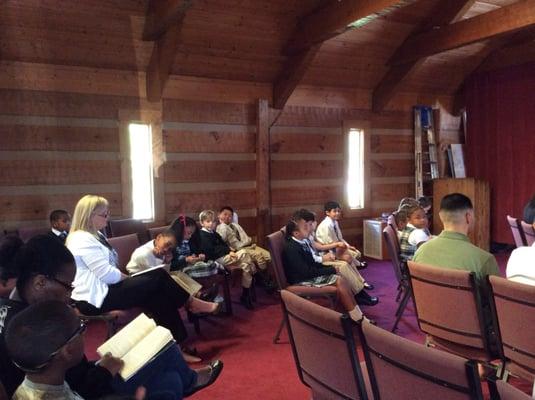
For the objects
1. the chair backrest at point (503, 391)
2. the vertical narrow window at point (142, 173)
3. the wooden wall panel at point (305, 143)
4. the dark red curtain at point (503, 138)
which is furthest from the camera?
the dark red curtain at point (503, 138)

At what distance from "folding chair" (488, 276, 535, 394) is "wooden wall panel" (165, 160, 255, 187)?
404 centimetres

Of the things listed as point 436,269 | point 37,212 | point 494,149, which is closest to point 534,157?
point 494,149

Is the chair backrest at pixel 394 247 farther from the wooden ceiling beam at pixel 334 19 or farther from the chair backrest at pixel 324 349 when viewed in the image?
the chair backrest at pixel 324 349

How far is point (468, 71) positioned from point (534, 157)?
1634mm

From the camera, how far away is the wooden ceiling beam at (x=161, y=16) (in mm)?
4125

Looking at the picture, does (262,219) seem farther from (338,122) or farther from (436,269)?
(436,269)

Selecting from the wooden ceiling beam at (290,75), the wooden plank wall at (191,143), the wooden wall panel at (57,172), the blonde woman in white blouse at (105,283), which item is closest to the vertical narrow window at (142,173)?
the wooden plank wall at (191,143)

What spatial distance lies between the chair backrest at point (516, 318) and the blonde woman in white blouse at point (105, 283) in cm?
190

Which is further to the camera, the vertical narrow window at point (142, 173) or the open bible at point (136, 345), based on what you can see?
the vertical narrow window at point (142, 173)

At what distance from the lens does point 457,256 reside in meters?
2.47

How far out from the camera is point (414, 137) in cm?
724

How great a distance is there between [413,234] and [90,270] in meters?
2.61

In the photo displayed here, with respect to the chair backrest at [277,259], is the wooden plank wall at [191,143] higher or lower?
higher

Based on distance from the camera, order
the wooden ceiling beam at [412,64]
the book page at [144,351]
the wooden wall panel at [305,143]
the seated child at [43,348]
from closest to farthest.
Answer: the seated child at [43,348], the book page at [144,351], the wooden ceiling beam at [412,64], the wooden wall panel at [305,143]
